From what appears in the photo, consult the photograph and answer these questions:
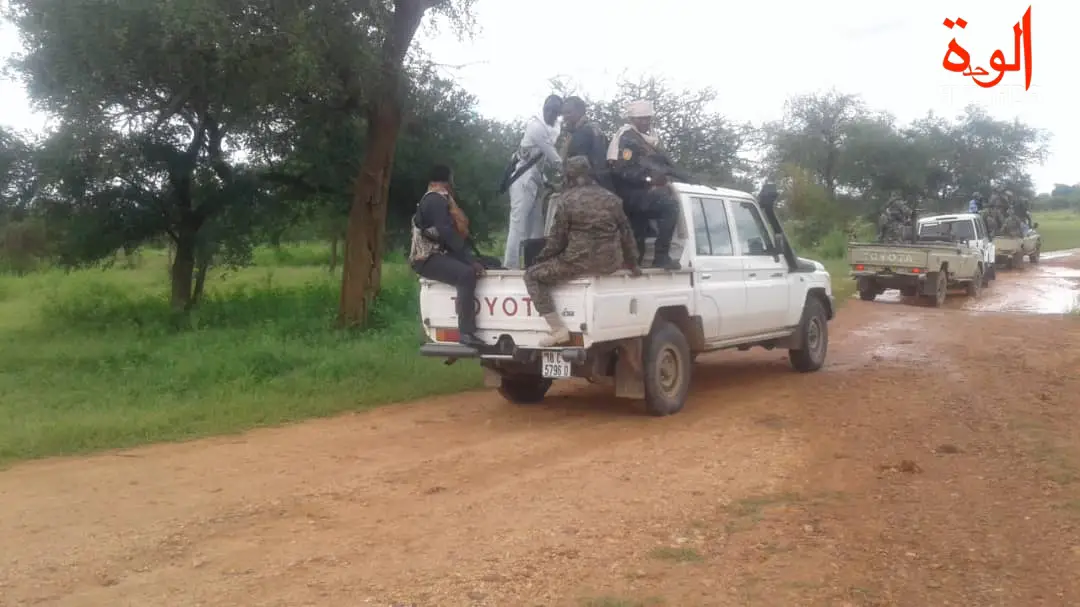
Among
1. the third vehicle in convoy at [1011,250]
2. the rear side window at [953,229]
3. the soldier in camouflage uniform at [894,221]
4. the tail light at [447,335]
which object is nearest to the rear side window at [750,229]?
the tail light at [447,335]

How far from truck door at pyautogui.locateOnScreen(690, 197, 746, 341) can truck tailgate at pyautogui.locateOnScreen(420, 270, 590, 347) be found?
1624 millimetres

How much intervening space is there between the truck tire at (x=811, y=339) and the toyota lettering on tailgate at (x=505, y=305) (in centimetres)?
397

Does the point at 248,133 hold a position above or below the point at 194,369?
above

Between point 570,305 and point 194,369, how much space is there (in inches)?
208

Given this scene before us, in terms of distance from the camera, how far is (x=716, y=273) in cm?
916

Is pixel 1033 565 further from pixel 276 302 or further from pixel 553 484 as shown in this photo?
pixel 276 302

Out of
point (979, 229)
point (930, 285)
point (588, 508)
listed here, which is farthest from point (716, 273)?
point (979, 229)

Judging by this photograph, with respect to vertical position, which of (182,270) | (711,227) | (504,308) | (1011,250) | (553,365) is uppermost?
(1011,250)

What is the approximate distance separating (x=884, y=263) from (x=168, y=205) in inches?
539

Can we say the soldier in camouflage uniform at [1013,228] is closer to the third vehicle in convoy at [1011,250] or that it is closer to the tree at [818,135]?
the third vehicle in convoy at [1011,250]

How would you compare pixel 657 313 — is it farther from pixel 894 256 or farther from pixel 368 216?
pixel 894 256

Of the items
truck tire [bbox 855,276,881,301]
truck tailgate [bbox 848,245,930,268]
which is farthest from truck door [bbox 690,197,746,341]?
truck tire [bbox 855,276,881,301]

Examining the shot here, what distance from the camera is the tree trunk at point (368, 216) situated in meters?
13.7

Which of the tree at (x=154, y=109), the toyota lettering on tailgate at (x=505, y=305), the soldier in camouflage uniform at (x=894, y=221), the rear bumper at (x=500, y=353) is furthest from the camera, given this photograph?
the soldier in camouflage uniform at (x=894, y=221)
